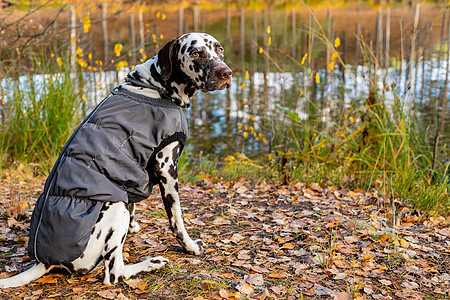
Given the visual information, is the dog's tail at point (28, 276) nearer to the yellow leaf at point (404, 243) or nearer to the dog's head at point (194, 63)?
the dog's head at point (194, 63)

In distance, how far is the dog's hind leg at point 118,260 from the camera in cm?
294

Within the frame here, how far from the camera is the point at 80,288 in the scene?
9.89 feet

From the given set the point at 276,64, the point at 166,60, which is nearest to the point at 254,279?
the point at 166,60

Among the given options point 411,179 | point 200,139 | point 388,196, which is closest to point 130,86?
point 388,196

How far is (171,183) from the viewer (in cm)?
329

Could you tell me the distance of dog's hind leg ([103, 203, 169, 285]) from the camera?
9.66ft

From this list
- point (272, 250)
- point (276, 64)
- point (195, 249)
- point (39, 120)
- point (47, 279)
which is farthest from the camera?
point (39, 120)

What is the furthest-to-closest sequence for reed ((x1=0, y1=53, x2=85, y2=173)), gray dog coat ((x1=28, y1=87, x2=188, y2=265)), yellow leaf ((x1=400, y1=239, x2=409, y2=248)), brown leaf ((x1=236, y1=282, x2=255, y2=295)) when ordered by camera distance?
A: reed ((x1=0, y1=53, x2=85, y2=173))
yellow leaf ((x1=400, y1=239, x2=409, y2=248))
brown leaf ((x1=236, y1=282, x2=255, y2=295))
gray dog coat ((x1=28, y1=87, x2=188, y2=265))

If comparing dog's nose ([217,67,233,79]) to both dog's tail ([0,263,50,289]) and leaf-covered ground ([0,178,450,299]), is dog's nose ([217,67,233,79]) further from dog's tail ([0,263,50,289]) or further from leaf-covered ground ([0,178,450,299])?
dog's tail ([0,263,50,289])

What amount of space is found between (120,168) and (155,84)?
67cm

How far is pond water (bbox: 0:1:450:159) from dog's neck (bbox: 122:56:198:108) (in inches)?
90.9

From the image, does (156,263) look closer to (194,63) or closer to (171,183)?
(171,183)

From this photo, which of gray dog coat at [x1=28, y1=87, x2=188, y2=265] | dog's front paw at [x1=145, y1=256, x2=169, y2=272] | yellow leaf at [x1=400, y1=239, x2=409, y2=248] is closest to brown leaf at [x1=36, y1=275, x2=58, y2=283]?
gray dog coat at [x1=28, y1=87, x2=188, y2=265]

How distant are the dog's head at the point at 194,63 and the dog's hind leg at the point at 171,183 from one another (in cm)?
48
